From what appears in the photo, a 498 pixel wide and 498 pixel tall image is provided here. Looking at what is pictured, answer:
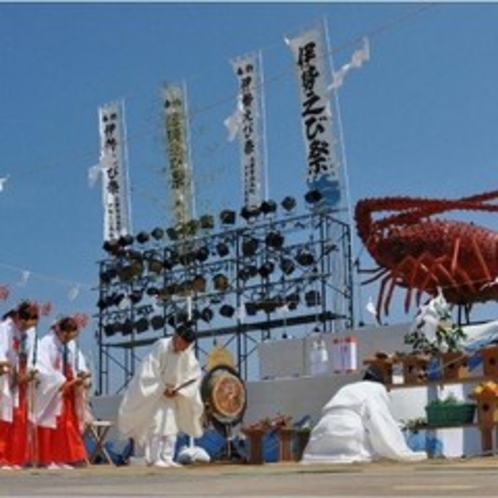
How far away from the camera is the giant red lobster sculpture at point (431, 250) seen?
14078 millimetres

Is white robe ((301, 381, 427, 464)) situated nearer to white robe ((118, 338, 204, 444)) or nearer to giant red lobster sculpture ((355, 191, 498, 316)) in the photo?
white robe ((118, 338, 204, 444))

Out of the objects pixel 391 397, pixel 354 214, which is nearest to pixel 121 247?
pixel 354 214

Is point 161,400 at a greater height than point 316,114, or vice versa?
point 316,114

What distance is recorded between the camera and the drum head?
1134 centimetres

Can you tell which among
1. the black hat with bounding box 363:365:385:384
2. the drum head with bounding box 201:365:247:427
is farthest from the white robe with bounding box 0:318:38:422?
the black hat with bounding box 363:365:385:384

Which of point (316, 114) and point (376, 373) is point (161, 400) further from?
point (316, 114)

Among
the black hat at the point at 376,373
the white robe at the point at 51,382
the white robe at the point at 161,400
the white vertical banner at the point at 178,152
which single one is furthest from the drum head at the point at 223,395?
the white vertical banner at the point at 178,152

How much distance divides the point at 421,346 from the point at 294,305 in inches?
402

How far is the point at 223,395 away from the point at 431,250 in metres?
4.22

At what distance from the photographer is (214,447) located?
12.5 meters

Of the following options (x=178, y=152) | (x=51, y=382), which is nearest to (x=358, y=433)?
(x=51, y=382)

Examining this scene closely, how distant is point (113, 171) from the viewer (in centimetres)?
2123

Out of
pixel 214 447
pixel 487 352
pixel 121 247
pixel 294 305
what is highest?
pixel 121 247

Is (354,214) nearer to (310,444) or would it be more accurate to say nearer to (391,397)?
(391,397)
